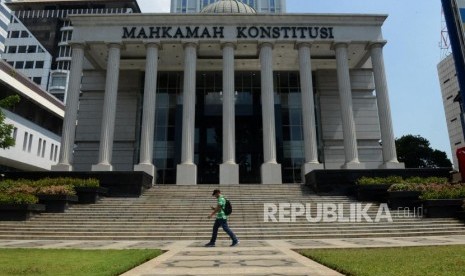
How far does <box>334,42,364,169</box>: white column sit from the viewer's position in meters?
31.7

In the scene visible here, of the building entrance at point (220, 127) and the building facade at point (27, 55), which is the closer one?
the building entrance at point (220, 127)

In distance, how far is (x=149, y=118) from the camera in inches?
1261

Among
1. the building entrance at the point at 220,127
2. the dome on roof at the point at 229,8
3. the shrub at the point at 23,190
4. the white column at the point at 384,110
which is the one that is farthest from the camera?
the dome on roof at the point at 229,8

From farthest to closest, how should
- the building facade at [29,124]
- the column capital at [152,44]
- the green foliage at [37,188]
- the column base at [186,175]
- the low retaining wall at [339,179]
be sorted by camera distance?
the building facade at [29,124] → the column capital at [152,44] → the column base at [186,175] → the low retaining wall at [339,179] → the green foliage at [37,188]

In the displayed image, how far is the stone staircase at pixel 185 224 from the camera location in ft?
51.3

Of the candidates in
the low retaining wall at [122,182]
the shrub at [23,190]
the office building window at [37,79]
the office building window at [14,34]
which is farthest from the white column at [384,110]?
the office building window at [14,34]

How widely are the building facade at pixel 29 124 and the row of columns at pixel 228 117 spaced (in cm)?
1631

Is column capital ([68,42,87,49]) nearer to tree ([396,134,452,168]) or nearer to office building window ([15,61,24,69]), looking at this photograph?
tree ([396,134,452,168])

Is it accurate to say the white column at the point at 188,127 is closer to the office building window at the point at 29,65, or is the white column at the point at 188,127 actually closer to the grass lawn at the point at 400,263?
the grass lawn at the point at 400,263

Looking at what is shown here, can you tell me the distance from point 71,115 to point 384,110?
2937 cm

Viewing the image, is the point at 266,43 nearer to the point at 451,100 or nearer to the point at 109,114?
the point at 109,114

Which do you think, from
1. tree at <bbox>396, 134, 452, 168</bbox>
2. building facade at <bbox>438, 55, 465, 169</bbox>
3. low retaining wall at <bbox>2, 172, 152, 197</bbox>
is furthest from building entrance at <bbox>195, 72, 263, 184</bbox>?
building facade at <bbox>438, 55, 465, 169</bbox>

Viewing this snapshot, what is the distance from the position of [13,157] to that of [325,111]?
131 ft

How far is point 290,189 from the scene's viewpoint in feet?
89.3
